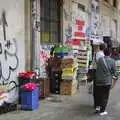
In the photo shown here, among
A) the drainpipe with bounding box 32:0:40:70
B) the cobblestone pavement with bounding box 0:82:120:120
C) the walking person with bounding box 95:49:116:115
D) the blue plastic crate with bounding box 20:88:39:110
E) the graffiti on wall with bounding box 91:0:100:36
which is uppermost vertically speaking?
the graffiti on wall with bounding box 91:0:100:36

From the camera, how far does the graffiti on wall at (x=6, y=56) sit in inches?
480

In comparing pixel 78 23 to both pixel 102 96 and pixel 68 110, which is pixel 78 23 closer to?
pixel 68 110

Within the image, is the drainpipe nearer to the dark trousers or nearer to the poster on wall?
the dark trousers

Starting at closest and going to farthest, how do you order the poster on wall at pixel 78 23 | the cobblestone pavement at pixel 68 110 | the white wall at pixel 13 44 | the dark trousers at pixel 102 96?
the cobblestone pavement at pixel 68 110
the dark trousers at pixel 102 96
the white wall at pixel 13 44
the poster on wall at pixel 78 23

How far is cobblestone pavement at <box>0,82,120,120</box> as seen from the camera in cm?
1116

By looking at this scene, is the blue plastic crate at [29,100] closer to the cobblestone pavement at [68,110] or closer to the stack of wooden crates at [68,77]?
the cobblestone pavement at [68,110]

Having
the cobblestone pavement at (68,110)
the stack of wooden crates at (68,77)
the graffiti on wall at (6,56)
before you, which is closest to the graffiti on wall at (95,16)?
the stack of wooden crates at (68,77)

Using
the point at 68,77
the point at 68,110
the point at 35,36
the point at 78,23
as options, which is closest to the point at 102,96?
the point at 68,110

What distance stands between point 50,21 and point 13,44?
164 inches

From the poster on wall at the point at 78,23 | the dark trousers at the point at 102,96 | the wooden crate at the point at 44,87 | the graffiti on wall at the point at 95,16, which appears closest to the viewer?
the dark trousers at the point at 102,96

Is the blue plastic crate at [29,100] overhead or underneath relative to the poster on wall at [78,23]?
underneath

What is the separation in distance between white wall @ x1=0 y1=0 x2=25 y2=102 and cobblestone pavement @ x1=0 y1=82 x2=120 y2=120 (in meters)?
Answer: 1.15

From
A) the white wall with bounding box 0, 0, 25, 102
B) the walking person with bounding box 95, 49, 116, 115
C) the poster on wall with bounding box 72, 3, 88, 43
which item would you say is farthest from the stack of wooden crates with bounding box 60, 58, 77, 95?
the poster on wall with bounding box 72, 3, 88, 43

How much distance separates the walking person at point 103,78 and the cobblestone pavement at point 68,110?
1.19 feet
